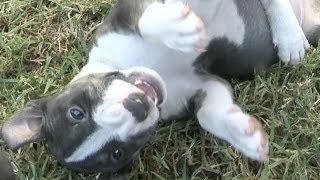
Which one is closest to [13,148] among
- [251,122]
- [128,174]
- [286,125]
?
[128,174]

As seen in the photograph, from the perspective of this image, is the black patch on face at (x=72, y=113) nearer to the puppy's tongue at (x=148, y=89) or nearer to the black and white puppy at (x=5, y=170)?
the puppy's tongue at (x=148, y=89)

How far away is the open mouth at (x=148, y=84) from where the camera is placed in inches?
149

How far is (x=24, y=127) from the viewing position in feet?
13.1

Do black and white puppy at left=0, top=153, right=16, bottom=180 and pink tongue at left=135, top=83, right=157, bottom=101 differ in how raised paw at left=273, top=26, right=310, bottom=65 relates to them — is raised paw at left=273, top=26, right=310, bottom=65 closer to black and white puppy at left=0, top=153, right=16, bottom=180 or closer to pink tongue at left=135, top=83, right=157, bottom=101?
pink tongue at left=135, top=83, right=157, bottom=101

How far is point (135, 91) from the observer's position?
12.0 feet

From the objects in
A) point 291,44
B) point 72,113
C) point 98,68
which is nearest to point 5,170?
point 72,113

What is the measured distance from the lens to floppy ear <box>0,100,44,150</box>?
391cm

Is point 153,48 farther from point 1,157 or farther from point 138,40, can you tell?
point 1,157

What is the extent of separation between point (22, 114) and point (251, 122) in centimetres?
116

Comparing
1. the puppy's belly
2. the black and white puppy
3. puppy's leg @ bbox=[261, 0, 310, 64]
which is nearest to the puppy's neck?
the puppy's belly

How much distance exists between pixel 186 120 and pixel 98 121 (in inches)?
32.6

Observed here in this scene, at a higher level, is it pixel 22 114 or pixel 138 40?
pixel 138 40

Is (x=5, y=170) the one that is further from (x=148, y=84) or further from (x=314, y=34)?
Answer: (x=314, y=34)

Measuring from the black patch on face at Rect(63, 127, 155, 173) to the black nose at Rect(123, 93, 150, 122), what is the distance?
130mm
